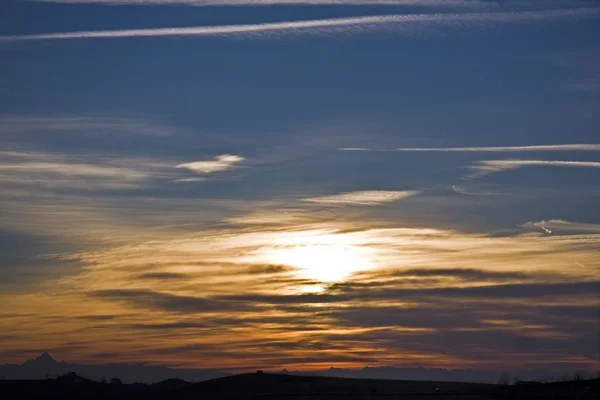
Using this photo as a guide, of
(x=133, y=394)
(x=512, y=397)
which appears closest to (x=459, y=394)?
(x=512, y=397)

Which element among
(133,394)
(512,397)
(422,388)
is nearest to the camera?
(512,397)

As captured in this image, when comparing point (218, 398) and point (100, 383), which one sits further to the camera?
point (100, 383)

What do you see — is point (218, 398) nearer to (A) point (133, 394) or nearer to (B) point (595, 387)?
(A) point (133, 394)

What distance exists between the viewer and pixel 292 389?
95.4 meters

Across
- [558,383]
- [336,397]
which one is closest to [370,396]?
[336,397]

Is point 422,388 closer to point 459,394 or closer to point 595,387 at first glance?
point 459,394

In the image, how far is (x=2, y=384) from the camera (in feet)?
357

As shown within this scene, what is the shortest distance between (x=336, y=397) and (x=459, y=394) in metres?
11.3

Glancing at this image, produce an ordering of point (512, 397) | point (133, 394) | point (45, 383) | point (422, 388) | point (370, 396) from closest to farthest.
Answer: point (512, 397)
point (370, 396)
point (422, 388)
point (133, 394)
point (45, 383)

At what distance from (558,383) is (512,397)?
10252 millimetres

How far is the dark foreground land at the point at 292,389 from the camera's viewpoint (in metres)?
83.5

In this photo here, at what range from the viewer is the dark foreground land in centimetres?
8351

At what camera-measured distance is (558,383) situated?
290 feet

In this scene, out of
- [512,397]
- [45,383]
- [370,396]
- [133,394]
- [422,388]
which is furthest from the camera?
[45,383]
